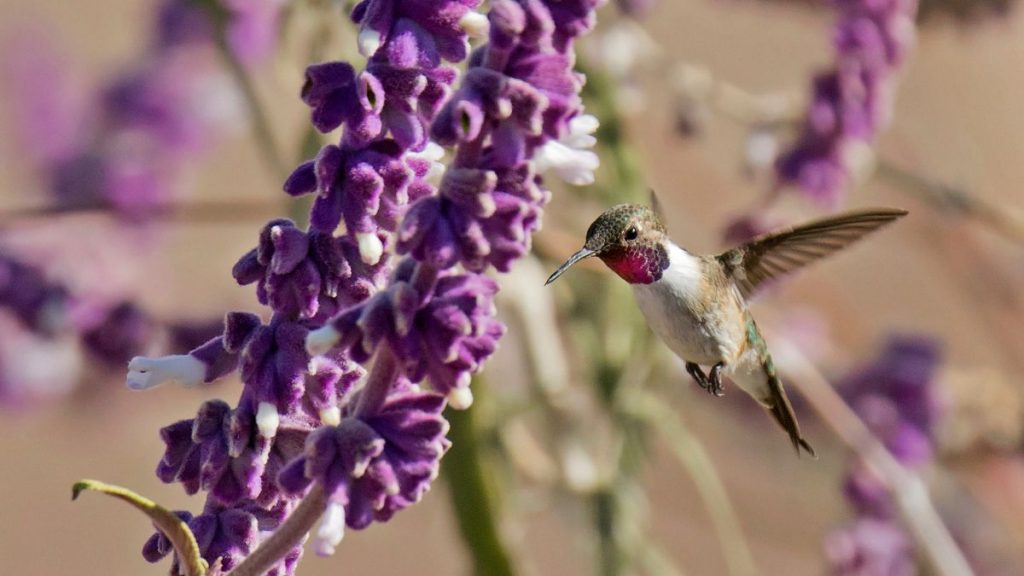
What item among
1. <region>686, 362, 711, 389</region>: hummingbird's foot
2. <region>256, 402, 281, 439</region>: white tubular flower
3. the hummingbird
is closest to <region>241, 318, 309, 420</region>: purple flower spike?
<region>256, 402, 281, 439</region>: white tubular flower

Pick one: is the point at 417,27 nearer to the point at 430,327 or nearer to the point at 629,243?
the point at 430,327

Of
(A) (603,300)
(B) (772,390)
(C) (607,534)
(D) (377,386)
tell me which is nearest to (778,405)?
(B) (772,390)

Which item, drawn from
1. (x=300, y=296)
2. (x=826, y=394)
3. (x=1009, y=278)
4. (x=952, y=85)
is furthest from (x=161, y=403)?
(x=952, y=85)

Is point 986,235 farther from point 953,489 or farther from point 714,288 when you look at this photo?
point 714,288

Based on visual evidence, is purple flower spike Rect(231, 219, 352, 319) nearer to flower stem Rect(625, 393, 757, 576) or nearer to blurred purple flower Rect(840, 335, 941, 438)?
flower stem Rect(625, 393, 757, 576)

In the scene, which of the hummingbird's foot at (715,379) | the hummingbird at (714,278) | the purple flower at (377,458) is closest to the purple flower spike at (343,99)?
the purple flower at (377,458)

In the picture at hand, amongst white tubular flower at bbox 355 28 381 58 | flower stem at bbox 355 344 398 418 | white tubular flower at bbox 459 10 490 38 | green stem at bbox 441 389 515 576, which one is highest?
white tubular flower at bbox 459 10 490 38
